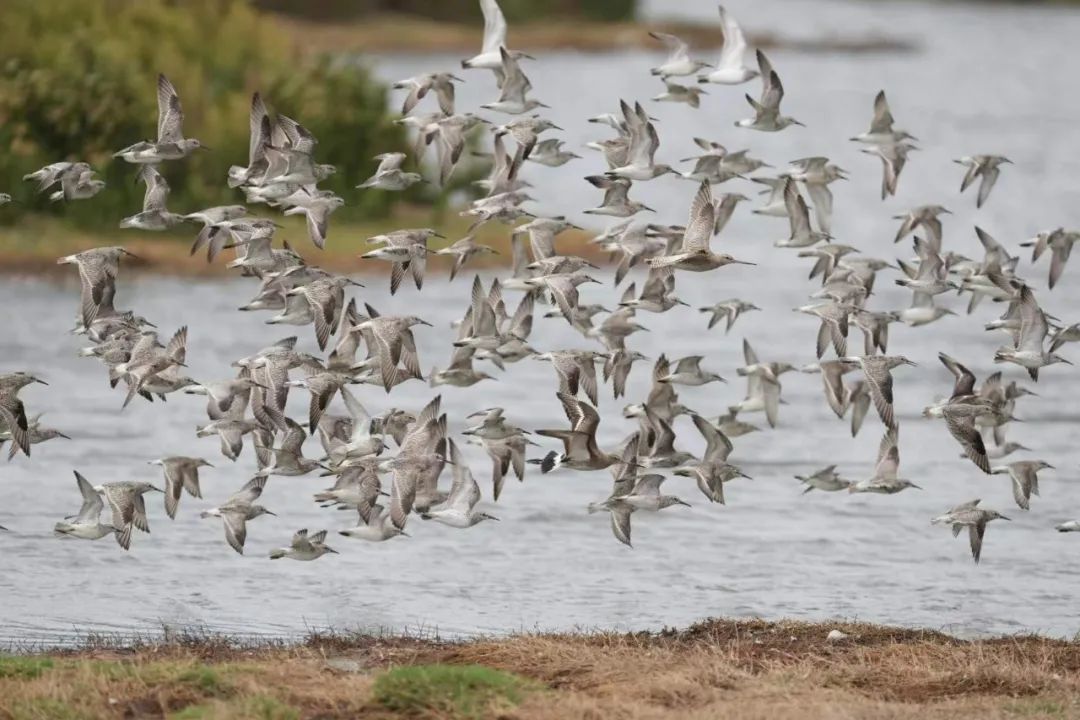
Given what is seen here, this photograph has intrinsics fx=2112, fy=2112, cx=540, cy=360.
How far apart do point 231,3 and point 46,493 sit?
77.2ft

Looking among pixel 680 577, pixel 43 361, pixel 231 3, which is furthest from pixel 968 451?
pixel 231 3

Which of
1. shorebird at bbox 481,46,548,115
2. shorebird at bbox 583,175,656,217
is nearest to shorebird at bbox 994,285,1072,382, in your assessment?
shorebird at bbox 583,175,656,217

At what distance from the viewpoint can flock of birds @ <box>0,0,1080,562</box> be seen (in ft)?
57.4

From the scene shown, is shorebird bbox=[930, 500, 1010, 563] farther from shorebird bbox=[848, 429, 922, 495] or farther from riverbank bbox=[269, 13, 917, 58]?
riverbank bbox=[269, 13, 917, 58]

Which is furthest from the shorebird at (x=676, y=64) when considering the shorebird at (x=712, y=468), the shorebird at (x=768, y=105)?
the shorebird at (x=712, y=468)

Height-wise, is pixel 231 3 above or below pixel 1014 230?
above

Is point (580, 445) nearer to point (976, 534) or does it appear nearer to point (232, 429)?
point (232, 429)

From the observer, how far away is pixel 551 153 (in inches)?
832

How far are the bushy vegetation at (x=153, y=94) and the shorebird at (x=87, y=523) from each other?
21.1m

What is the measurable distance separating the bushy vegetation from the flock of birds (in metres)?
18.2

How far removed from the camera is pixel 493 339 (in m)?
18.9

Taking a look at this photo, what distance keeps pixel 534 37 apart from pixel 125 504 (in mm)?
80956

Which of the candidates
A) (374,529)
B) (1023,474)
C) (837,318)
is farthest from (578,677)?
(1023,474)

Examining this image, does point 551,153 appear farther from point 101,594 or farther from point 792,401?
point 792,401
